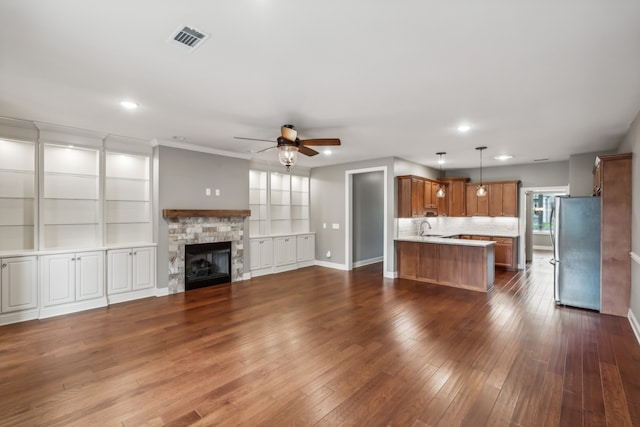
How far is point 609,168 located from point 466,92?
2.98 meters

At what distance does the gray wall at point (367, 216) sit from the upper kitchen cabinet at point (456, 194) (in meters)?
1.91

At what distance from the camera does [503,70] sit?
8.75ft

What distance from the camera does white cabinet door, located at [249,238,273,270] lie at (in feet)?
22.3

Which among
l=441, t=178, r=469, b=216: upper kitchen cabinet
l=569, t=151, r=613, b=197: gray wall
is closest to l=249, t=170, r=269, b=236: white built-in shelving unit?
l=441, t=178, r=469, b=216: upper kitchen cabinet

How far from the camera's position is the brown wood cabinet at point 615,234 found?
4246mm

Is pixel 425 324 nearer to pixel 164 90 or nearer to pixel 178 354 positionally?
pixel 178 354

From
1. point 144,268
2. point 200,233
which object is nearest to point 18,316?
point 144,268

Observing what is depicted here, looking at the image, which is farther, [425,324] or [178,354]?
[425,324]

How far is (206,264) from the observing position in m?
6.14

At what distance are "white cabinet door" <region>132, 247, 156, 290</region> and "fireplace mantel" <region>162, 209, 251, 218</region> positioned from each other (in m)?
0.70

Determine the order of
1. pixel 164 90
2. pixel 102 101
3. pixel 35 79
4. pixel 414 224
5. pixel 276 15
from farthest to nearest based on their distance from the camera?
pixel 414 224 < pixel 102 101 < pixel 164 90 < pixel 35 79 < pixel 276 15

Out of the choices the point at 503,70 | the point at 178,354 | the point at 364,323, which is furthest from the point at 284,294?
the point at 503,70

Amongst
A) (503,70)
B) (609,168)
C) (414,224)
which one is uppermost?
(503,70)

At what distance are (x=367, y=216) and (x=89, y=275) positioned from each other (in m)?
6.38
